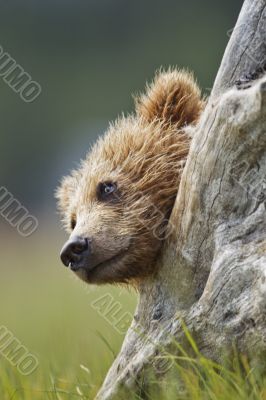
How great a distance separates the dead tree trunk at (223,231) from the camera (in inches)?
126

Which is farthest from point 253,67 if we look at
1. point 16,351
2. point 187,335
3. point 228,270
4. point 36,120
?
point 36,120

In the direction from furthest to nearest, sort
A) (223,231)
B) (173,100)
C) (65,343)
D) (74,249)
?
1. (65,343)
2. (173,100)
3. (74,249)
4. (223,231)

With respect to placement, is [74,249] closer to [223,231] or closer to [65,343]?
[223,231]

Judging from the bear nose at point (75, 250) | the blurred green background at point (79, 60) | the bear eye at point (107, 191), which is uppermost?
the blurred green background at point (79, 60)

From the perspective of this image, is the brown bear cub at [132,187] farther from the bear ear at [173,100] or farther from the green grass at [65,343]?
the green grass at [65,343]

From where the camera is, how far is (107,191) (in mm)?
3926

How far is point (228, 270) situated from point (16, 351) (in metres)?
2.38

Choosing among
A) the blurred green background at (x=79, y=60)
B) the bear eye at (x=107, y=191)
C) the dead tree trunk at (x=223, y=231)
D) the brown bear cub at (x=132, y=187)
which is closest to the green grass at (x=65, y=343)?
the dead tree trunk at (x=223, y=231)

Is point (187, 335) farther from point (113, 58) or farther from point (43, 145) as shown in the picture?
point (113, 58)

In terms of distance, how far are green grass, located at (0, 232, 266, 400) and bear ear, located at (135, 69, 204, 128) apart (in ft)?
2.78

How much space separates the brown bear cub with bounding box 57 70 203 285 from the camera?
3766 mm

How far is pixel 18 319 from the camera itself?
7965mm

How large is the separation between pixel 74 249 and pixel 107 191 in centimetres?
33

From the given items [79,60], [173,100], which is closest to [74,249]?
[173,100]
